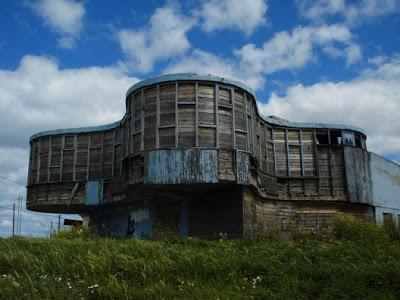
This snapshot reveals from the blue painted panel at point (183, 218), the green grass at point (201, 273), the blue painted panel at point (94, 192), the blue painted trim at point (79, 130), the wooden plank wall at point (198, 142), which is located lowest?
the green grass at point (201, 273)

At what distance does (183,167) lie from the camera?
67.4 ft

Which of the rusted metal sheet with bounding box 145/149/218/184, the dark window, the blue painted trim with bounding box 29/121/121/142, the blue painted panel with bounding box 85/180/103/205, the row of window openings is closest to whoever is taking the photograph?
the rusted metal sheet with bounding box 145/149/218/184

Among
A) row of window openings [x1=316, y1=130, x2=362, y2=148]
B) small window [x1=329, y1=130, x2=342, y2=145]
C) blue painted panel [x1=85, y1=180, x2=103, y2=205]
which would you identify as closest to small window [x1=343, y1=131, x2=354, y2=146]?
row of window openings [x1=316, y1=130, x2=362, y2=148]

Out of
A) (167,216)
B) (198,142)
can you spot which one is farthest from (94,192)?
(198,142)

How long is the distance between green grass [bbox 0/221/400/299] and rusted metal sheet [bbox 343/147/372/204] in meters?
17.7

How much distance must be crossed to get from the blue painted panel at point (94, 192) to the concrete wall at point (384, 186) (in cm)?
1784

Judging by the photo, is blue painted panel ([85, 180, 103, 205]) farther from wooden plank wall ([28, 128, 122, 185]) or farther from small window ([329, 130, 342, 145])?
small window ([329, 130, 342, 145])

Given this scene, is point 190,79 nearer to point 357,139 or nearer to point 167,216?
point 167,216

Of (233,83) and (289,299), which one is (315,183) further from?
(289,299)

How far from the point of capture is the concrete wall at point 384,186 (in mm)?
30406

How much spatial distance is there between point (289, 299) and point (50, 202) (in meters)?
25.2

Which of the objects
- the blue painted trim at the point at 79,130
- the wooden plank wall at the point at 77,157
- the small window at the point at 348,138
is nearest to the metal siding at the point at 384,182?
the small window at the point at 348,138

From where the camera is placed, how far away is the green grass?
7883 mm

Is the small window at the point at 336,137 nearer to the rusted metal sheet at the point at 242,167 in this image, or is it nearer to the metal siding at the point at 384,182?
the metal siding at the point at 384,182
